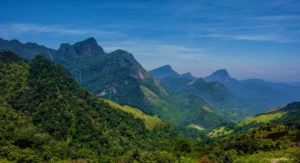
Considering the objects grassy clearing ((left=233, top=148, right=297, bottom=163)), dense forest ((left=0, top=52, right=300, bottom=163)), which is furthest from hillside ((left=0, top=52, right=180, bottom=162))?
grassy clearing ((left=233, top=148, right=297, bottom=163))

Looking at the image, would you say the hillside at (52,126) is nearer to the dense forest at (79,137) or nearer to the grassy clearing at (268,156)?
the dense forest at (79,137)

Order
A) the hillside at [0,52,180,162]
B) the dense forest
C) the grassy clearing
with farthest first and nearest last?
the hillside at [0,52,180,162] < the dense forest < the grassy clearing

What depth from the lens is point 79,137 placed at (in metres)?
160

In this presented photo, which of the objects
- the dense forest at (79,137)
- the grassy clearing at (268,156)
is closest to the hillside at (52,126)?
the dense forest at (79,137)

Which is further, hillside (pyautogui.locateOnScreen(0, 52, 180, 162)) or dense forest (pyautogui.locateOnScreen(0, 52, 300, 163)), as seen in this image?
hillside (pyautogui.locateOnScreen(0, 52, 180, 162))

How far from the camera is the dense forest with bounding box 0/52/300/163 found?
89.2m

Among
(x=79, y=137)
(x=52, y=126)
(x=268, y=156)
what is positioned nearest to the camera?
(x=268, y=156)

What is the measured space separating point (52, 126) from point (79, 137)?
16.2m

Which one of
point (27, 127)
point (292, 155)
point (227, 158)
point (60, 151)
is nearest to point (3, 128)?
point (27, 127)

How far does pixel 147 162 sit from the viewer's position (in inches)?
3529

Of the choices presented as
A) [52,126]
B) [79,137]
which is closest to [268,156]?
[79,137]

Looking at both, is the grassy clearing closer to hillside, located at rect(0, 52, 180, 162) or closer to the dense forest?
the dense forest

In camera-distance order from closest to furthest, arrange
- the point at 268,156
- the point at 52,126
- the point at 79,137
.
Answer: the point at 268,156
the point at 52,126
the point at 79,137

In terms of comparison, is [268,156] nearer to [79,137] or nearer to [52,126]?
[79,137]
